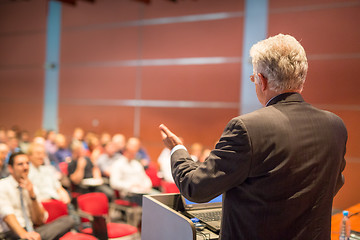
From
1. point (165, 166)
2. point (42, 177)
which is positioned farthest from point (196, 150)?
point (42, 177)

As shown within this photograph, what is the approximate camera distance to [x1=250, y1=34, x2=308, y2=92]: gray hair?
3.51ft

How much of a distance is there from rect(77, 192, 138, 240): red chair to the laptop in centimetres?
171

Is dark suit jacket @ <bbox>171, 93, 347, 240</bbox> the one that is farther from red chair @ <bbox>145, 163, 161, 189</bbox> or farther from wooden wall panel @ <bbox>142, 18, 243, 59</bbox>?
wooden wall panel @ <bbox>142, 18, 243, 59</bbox>

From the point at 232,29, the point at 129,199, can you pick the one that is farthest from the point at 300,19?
the point at 129,199

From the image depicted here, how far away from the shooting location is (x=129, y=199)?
4582mm

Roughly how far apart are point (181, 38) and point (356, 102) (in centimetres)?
348

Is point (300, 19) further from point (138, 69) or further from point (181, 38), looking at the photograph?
point (138, 69)

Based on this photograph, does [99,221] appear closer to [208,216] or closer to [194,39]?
[208,216]

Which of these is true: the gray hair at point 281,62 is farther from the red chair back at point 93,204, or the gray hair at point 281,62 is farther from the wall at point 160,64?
the wall at point 160,64

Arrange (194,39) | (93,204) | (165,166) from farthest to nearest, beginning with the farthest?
(194,39), (165,166), (93,204)

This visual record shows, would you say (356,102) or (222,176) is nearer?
(222,176)

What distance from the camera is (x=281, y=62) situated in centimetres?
107

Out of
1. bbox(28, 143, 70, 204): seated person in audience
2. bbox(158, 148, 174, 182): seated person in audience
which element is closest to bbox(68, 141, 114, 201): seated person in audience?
bbox(28, 143, 70, 204): seated person in audience

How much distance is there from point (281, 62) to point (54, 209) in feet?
9.42
